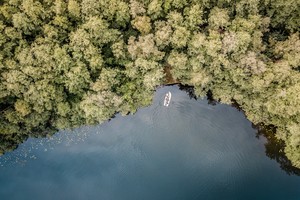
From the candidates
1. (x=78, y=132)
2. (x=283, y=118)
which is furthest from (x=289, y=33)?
(x=78, y=132)

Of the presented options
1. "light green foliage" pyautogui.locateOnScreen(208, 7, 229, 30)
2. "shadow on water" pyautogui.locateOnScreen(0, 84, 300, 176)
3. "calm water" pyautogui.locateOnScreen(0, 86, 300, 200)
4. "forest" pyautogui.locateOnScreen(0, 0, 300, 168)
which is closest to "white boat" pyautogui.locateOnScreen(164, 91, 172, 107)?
"calm water" pyautogui.locateOnScreen(0, 86, 300, 200)

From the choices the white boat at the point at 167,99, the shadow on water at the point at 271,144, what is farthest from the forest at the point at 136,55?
the white boat at the point at 167,99

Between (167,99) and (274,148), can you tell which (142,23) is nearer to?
(167,99)

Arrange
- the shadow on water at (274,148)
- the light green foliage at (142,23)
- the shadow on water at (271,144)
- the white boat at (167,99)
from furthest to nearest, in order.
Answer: the white boat at (167,99)
the shadow on water at (274,148)
the shadow on water at (271,144)
the light green foliage at (142,23)

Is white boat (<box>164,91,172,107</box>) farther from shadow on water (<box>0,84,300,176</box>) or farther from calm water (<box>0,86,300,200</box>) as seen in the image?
shadow on water (<box>0,84,300,176</box>)

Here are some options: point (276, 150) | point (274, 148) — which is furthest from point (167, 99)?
point (276, 150)

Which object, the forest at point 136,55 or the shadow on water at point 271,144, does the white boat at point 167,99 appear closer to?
the forest at point 136,55

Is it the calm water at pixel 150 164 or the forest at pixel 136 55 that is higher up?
the forest at pixel 136 55
